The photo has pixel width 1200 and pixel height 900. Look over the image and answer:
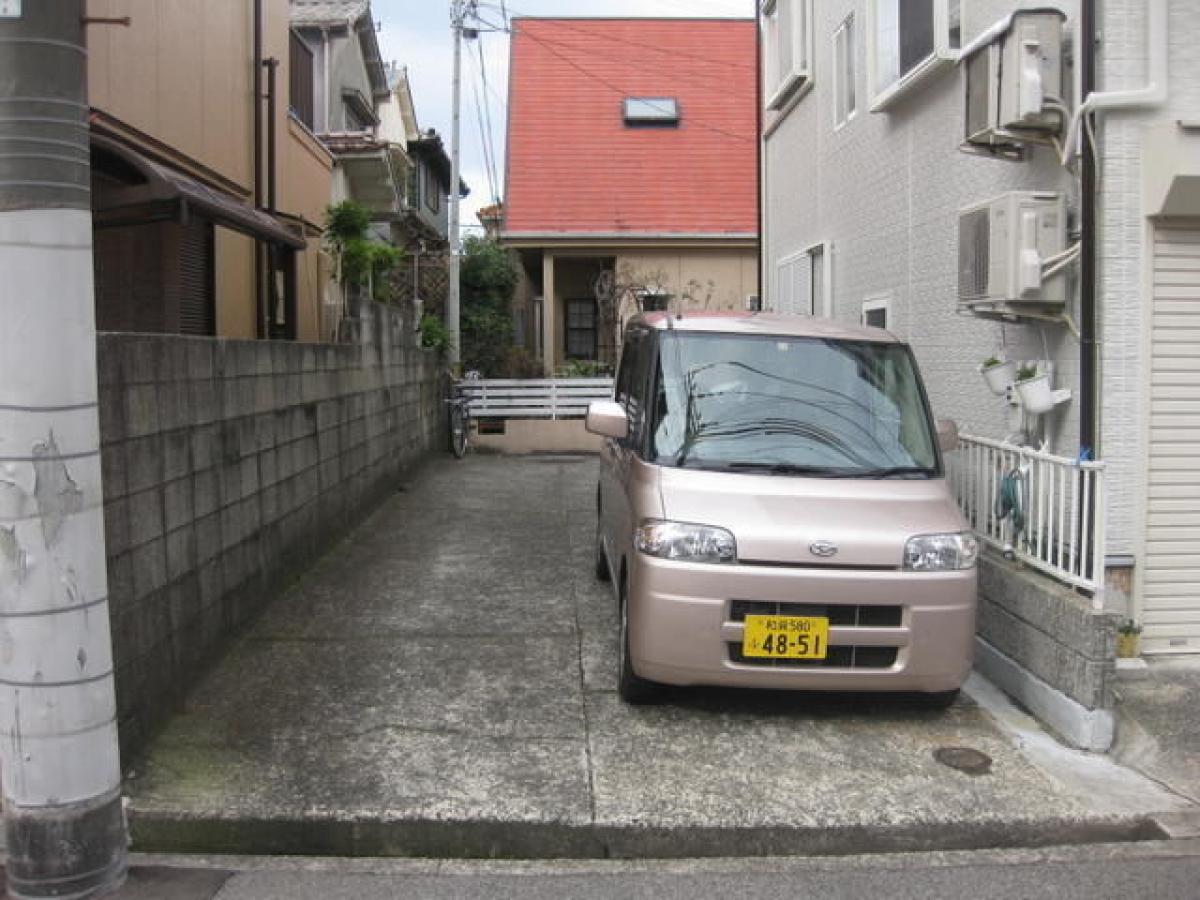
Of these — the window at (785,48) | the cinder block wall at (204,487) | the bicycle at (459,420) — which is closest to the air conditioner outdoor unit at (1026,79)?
the cinder block wall at (204,487)

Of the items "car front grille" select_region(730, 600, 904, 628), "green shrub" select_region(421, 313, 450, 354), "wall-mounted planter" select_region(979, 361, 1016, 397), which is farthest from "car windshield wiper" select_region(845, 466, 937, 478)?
"green shrub" select_region(421, 313, 450, 354)

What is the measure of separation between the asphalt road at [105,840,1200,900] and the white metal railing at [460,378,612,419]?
12.5 meters

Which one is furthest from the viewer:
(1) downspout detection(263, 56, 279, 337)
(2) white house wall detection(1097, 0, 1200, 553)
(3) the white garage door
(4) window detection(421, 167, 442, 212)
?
(4) window detection(421, 167, 442, 212)

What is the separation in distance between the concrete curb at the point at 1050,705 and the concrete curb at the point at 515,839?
38.7 inches

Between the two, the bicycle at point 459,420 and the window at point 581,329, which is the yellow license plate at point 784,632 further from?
the window at point 581,329

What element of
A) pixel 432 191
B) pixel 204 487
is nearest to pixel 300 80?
pixel 204 487

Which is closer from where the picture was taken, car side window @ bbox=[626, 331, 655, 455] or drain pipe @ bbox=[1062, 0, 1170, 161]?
drain pipe @ bbox=[1062, 0, 1170, 161]

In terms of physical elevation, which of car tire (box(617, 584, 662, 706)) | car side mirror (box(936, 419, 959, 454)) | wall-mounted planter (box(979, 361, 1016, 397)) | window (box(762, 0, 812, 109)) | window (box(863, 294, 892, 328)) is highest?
window (box(762, 0, 812, 109))

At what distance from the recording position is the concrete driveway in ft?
13.0

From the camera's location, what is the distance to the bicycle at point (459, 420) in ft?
50.2

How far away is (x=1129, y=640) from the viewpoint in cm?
553

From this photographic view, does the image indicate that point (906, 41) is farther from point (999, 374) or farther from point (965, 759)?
point (965, 759)

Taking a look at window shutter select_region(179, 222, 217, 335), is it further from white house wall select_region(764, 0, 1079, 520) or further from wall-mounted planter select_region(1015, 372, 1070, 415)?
wall-mounted planter select_region(1015, 372, 1070, 415)

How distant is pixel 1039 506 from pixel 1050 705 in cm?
97
